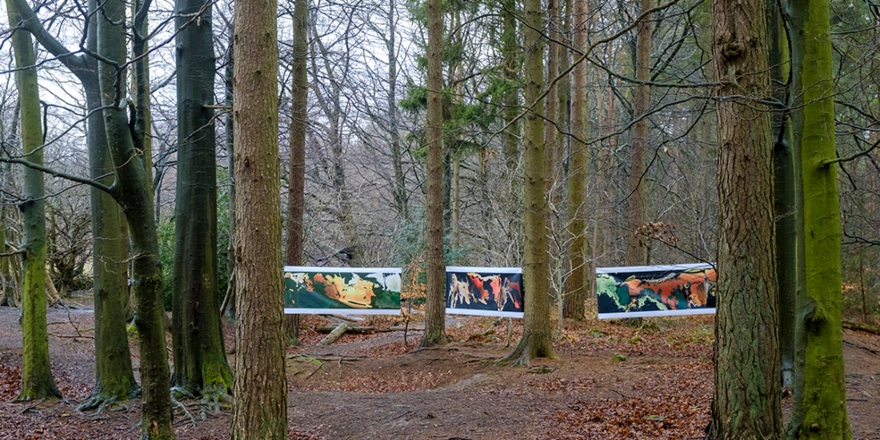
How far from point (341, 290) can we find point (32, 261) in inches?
204

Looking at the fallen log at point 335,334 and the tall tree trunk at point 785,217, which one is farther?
the fallen log at point 335,334

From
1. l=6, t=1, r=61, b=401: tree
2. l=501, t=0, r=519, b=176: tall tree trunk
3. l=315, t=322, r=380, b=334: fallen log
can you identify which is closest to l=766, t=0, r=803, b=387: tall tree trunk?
l=6, t=1, r=61, b=401: tree

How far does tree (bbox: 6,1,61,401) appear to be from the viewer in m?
8.04

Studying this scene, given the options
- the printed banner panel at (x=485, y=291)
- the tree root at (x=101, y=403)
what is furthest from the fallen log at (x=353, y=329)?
the tree root at (x=101, y=403)

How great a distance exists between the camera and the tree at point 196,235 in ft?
25.2

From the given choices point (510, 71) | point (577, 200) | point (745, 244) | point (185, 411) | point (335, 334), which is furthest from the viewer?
point (510, 71)

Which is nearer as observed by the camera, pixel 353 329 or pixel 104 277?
pixel 104 277

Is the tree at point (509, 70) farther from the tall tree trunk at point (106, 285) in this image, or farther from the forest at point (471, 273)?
A: the tall tree trunk at point (106, 285)

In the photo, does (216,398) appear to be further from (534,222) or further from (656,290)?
(656,290)

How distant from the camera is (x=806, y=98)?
4.78 meters

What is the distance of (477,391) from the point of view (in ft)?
27.6

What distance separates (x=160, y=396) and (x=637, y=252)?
10.1 m

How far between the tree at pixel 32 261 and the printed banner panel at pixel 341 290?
438 cm

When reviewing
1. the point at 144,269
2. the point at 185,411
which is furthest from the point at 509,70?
the point at 144,269
